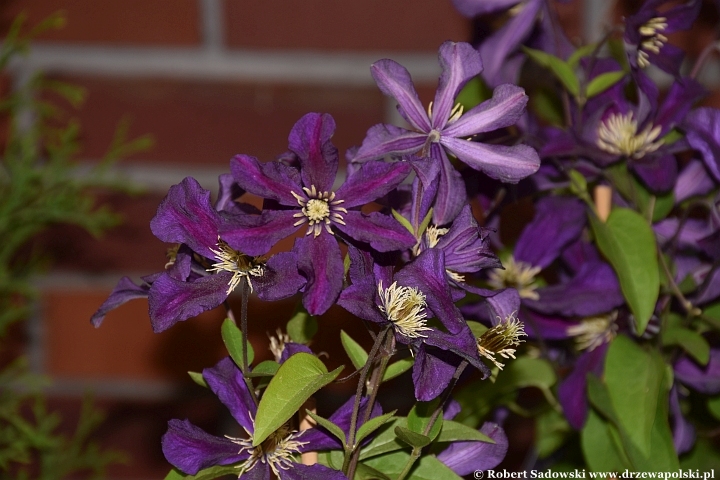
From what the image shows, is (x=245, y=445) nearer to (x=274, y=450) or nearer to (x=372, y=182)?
(x=274, y=450)

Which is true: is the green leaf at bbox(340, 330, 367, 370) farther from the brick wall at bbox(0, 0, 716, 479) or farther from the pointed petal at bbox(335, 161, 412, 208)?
the brick wall at bbox(0, 0, 716, 479)

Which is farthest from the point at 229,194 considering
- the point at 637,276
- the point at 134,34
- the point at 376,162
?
the point at 134,34

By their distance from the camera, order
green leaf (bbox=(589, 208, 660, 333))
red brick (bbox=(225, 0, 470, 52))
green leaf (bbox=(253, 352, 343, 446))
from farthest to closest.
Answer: red brick (bbox=(225, 0, 470, 52)), green leaf (bbox=(589, 208, 660, 333)), green leaf (bbox=(253, 352, 343, 446))

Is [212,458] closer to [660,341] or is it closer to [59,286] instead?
[660,341]

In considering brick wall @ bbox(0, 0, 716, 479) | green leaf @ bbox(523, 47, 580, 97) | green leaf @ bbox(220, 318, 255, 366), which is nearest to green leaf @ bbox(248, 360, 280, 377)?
green leaf @ bbox(220, 318, 255, 366)

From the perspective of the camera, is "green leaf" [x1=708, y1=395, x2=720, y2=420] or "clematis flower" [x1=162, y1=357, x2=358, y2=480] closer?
"clematis flower" [x1=162, y1=357, x2=358, y2=480]

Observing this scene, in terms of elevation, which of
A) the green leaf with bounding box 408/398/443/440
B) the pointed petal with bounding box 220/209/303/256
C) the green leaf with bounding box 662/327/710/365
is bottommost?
the green leaf with bounding box 662/327/710/365

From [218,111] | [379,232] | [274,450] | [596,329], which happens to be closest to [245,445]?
[274,450]

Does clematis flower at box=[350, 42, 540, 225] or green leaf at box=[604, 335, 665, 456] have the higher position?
clematis flower at box=[350, 42, 540, 225]

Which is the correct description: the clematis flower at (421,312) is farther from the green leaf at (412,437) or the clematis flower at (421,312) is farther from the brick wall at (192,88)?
the brick wall at (192,88)
